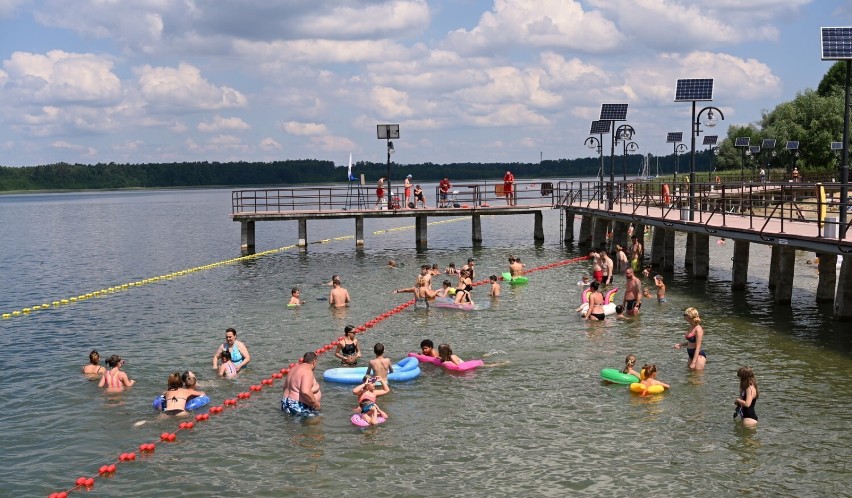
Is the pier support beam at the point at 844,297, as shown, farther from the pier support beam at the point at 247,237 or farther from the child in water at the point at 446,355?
the pier support beam at the point at 247,237

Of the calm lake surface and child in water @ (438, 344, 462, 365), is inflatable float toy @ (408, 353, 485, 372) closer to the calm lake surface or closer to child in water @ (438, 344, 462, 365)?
child in water @ (438, 344, 462, 365)

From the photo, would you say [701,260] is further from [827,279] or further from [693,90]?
[693,90]

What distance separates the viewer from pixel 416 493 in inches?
518

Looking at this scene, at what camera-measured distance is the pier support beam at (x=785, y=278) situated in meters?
27.3

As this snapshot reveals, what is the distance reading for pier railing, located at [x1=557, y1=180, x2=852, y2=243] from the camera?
23641mm

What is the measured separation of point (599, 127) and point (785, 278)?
25.6 metres

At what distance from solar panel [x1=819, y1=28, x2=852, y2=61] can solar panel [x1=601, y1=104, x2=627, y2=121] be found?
77.7 ft

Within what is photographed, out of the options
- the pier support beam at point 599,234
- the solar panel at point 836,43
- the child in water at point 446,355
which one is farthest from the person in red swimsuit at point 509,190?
the child in water at point 446,355

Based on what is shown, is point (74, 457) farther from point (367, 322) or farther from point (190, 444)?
point (367, 322)

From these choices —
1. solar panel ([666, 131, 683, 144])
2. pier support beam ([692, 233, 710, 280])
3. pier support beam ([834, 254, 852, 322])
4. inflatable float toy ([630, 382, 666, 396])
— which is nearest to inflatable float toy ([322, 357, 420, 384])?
inflatable float toy ([630, 382, 666, 396])

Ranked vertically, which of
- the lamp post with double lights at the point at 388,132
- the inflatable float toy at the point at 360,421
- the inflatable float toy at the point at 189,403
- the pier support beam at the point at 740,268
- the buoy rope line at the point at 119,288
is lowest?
the buoy rope line at the point at 119,288

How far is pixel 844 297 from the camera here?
78.2ft

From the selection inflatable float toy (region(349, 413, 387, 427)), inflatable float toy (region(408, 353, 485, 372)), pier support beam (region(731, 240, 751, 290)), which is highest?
pier support beam (region(731, 240, 751, 290))

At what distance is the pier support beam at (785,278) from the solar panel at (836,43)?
647cm
